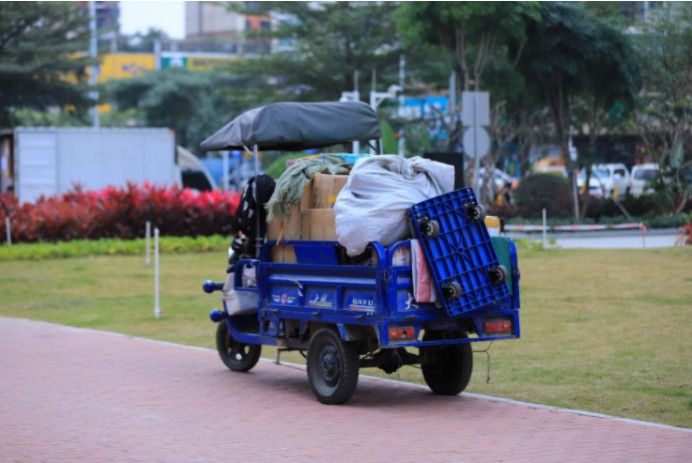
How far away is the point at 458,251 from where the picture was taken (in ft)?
35.3

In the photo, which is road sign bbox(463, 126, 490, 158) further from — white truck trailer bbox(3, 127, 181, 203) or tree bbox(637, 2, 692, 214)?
tree bbox(637, 2, 692, 214)

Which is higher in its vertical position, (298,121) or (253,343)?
(298,121)

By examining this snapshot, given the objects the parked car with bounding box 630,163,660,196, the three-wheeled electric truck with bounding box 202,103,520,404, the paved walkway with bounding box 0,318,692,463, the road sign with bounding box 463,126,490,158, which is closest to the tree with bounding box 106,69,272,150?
the parked car with bounding box 630,163,660,196

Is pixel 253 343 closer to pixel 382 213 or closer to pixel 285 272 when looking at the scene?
pixel 285 272

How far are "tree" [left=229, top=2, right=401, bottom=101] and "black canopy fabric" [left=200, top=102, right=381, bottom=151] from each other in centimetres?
3537

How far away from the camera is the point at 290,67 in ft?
163

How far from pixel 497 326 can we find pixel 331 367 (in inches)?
60.5

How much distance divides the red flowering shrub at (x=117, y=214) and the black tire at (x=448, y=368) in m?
18.5

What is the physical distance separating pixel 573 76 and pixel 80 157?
14160 millimetres

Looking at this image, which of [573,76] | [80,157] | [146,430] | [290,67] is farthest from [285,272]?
[290,67]

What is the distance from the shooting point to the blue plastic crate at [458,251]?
1056 cm

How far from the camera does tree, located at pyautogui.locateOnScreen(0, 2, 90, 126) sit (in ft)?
149

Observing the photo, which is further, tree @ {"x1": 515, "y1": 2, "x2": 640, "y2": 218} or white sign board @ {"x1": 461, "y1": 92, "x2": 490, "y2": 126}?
tree @ {"x1": 515, "y1": 2, "x2": 640, "y2": 218}

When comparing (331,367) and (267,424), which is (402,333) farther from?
(267,424)
